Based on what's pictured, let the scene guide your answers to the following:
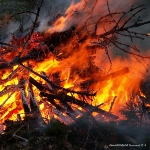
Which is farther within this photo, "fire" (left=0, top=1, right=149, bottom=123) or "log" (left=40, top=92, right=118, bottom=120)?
"fire" (left=0, top=1, right=149, bottom=123)

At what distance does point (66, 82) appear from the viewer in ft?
21.2

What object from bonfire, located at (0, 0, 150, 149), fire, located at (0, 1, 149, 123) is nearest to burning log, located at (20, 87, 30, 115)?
bonfire, located at (0, 0, 150, 149)

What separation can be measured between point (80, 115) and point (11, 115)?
5.87 ft

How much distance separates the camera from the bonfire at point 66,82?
4.92 m

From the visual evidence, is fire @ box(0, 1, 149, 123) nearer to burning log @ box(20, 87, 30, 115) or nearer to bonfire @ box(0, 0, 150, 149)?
bonfire @ box(0, 0, 150, 149)

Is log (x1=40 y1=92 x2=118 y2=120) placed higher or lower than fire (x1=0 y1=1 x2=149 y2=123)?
lower

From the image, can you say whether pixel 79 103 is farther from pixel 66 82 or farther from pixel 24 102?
pixel 24 102

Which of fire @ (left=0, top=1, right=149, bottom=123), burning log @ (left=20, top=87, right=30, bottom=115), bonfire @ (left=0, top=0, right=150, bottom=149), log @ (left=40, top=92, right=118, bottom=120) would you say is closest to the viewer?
bonfire @ (left=0, top=0, right=150, bottom=149)

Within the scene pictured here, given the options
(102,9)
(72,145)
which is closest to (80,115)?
(72,145)

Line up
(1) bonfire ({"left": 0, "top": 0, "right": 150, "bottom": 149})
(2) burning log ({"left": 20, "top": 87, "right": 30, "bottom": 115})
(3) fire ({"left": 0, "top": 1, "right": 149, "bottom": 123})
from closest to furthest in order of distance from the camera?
(1) bonfire ({"left": 0, "top": 0, "right": 150, "bottom": 149}) → (2) burning log ({"left": 20, "top": 87, "right": 30, "bottom": 115}) → (3) fire ({"left": 0, "top": 1, "right": 149, "bottom": 123})

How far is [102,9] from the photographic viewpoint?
7074mm

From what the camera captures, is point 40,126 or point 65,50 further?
point 65,50

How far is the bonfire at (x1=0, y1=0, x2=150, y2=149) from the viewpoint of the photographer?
4.92m

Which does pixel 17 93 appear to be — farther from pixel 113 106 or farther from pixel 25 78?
pixel 113 106
